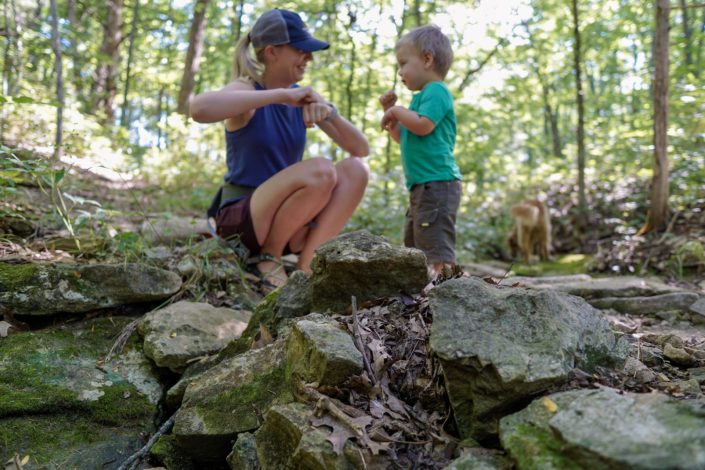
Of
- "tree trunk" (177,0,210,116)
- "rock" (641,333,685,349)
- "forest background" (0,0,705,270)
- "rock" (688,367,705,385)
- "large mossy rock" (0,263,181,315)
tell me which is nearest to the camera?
"rock" (688,367,705,385)

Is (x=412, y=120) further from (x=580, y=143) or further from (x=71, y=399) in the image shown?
(x=580, y=143)

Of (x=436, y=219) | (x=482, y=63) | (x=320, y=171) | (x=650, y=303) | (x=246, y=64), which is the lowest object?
(x=650, y=303)

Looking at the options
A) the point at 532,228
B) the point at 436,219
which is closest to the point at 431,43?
the point at 436,219

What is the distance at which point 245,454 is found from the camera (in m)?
1.68

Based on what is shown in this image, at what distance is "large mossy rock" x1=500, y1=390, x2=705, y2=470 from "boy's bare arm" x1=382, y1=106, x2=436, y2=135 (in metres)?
2.38

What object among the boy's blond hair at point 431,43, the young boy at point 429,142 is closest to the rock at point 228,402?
the young boy at point 429,142

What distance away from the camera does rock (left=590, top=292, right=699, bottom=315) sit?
3.13 m

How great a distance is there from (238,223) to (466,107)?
27.4 ft

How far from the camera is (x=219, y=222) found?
139 inches

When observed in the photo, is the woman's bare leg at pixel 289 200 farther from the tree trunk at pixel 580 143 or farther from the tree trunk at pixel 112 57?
the tree trunk at pixel 112 57

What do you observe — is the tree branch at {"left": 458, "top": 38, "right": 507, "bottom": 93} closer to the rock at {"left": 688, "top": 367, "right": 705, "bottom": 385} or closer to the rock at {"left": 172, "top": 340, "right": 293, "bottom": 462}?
the rock at {"left": 688, "top": 367, "right": 705, "bottom": 385}

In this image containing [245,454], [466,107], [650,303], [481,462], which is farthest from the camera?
[466,107]

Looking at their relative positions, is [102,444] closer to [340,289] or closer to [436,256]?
[340,289]

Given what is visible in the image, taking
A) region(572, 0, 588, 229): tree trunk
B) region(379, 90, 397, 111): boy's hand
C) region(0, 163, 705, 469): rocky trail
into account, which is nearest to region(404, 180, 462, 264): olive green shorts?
region(379, 90, 397, 111): boy's hand
